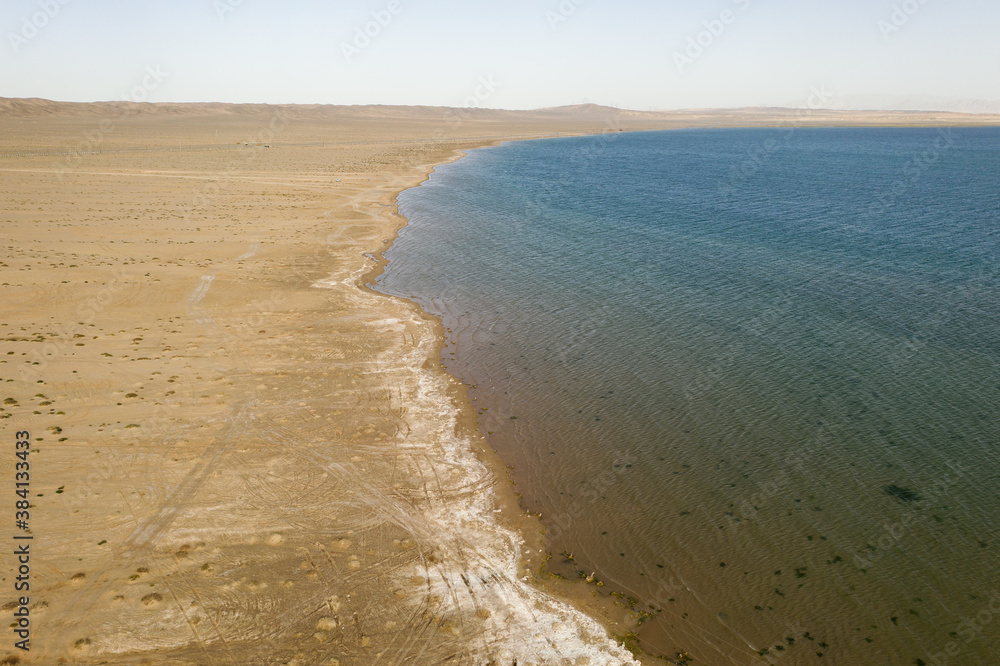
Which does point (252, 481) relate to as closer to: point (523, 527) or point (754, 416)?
point (523, 527)

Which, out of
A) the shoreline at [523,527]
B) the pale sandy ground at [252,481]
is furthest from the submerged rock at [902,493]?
the pale sandy ground at [252,481]

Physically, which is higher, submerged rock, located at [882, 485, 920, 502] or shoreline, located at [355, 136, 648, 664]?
submerged rock, located at [882, 485, 920, 502]

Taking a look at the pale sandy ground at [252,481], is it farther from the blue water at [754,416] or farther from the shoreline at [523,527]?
the blue water at [754,416]

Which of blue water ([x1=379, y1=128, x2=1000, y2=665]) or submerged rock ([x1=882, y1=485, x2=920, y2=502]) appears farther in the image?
submerged rock ([x1=882, y1=485, x2=920, y2=502])

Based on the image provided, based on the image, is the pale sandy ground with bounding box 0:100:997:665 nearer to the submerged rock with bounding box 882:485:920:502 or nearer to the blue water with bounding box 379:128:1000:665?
the blue water with bounding box 379:128:1000:665

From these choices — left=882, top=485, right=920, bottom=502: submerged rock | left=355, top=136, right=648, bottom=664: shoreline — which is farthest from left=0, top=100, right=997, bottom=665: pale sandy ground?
left=882, top=485, right=920, bottom=502: submerged rock

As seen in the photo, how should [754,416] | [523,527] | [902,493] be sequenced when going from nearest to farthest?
[523,527] < [902,493] < [754,416]

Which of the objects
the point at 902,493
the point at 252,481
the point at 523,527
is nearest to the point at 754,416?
the point at 902,493
